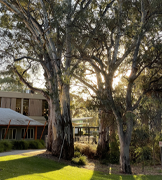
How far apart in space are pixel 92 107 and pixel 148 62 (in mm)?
4954

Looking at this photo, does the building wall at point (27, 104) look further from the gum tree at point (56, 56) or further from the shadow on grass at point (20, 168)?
the shadow on grass at point (20, 168)

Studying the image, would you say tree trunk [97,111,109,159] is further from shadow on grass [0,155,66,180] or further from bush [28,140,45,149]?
shadow on grass [0,155,66,180]

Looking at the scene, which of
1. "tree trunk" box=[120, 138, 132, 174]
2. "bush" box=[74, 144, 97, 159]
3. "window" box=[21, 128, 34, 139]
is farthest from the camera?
"window" box=[21, 128, 34, 139]

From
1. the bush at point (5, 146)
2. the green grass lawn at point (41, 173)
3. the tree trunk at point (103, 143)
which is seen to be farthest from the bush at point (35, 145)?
the green grass lawn at point (41, 173)

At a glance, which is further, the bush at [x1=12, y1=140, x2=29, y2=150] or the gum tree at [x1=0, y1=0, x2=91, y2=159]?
the bush at [x1=12, y1=140, x2=29, y2=150]

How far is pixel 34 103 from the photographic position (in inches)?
1283

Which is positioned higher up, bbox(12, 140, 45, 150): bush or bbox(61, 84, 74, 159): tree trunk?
bbox(61, 84, 74, 159): tree trunk

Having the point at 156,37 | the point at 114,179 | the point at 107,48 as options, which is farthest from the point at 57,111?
the point at 156,37

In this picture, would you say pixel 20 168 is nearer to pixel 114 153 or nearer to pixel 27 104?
pixel 114 153

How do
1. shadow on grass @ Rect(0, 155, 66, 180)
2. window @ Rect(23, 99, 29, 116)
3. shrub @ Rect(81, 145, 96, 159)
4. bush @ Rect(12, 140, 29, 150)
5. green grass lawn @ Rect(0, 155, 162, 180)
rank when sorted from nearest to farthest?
green grass lawn @ Rect(0, 155, 162, 180)
shadow on grass @ Rect(0, 155, 66, 180)
shrub @ Rect(81, 145, 96, 159)
bush @ Rect(12, 140, 29, 150)
window @ Rect(23, 99, 29, 116)

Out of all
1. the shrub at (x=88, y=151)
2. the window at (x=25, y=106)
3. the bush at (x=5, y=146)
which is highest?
the window at (x=25, y=106)

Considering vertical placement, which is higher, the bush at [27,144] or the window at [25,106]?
the window at [25,106]

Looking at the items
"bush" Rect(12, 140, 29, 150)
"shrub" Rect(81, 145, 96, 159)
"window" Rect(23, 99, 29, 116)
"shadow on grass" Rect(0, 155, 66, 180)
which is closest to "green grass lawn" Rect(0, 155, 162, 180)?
"shadow on grass" Rect(0, 155, 66, 180)

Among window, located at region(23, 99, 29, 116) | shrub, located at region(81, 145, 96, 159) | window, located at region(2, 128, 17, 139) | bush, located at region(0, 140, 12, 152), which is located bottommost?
shrub, located at region(81, 145, 96, 159)
